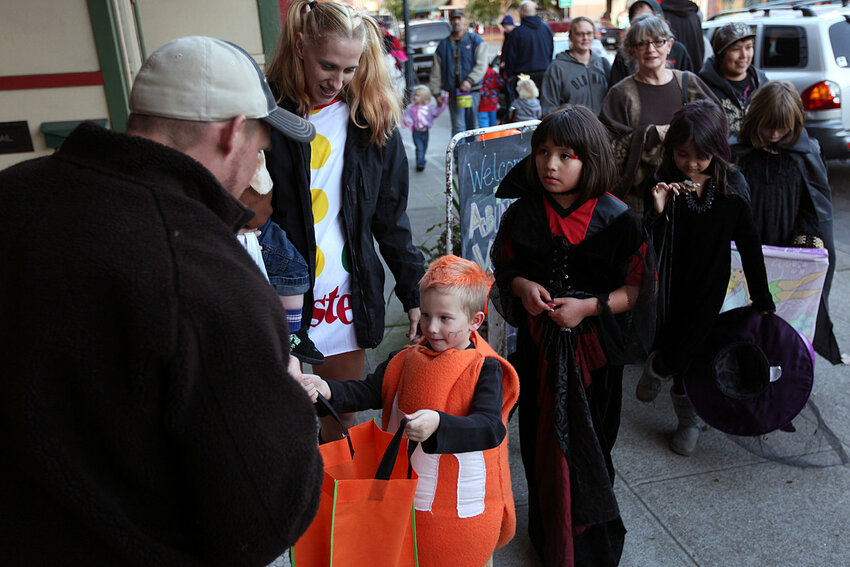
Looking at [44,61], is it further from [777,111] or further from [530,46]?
[530,46]

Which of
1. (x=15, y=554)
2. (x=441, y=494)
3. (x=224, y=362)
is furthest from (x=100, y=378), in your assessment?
(x=441, y=494)

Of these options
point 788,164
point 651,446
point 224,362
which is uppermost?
point 224,362

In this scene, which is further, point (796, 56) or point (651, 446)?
point (796, 56)

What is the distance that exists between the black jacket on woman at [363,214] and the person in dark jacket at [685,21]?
15.0 feet

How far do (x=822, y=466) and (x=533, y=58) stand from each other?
21.3 ft

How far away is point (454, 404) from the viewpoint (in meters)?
2.04

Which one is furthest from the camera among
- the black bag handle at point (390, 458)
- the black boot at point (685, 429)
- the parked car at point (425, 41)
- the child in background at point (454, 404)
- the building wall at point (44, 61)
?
the parked car at point (425, 41)

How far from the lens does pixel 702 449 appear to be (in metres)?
3.50

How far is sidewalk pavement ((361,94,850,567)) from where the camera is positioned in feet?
9.11

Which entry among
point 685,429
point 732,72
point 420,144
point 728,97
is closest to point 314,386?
point 685,429

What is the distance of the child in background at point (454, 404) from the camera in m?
1.98

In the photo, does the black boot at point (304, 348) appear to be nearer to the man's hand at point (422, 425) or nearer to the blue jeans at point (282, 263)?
the blue jeans at point (282, 263)

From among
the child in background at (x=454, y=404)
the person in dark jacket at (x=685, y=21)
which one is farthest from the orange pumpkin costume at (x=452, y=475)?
the person in dark jacket at (x=685, y=21)

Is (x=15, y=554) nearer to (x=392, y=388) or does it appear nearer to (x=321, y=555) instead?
(x=321, y=555)
